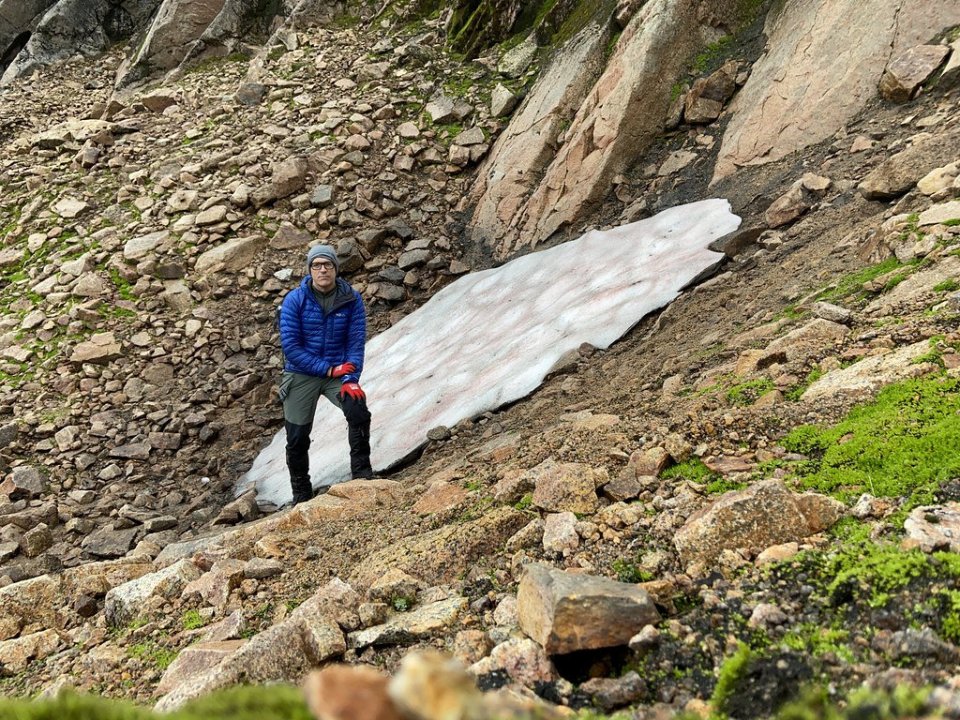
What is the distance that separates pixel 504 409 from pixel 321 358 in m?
2.07

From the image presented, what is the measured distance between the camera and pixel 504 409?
700 cm

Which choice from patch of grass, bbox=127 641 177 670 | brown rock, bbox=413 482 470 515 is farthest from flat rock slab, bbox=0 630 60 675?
brown rock, bbox=413 482 470 515

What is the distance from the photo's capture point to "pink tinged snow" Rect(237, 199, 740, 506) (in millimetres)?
7461

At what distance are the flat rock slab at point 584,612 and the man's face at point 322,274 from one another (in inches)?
190

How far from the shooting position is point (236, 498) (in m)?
8.32

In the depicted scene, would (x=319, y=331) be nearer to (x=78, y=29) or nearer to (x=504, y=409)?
(x=504, y=409)

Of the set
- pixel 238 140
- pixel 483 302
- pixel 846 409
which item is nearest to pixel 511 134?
pixel 483 302

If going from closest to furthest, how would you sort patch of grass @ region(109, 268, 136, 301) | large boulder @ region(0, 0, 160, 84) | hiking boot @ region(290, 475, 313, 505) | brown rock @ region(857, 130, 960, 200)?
brown rock @ region(857, 130, 960, 200) → hiking boot @ region(290, 475, 313, 505) → patch of grass @ region(109, 268, 136, 301) → large boulder @ region(0, 0, 160, 84)

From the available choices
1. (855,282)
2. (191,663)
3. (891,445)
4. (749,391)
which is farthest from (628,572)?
(855,282)

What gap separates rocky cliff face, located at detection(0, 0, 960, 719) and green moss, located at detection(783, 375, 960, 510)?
25 millimetres

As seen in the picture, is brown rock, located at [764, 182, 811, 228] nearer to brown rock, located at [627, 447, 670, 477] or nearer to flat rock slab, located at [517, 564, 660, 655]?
brown rock, located at [627, 447, 670, 477]

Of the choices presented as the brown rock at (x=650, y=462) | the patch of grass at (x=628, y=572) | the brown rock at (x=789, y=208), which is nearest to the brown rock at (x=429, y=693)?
the patch of grass at (x=628, y=572)

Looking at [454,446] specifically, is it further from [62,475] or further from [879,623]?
[62,475]

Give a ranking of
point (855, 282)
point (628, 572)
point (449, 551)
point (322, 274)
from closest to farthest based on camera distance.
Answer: point (628, 572), point (449, 551), point (855, 282), point (322, 274)
